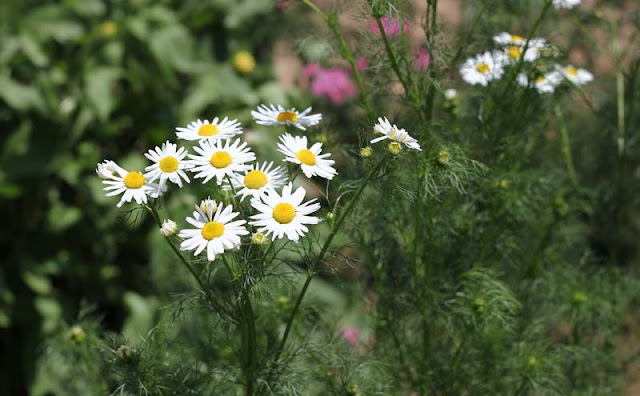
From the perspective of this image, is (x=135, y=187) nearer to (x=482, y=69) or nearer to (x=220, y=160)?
(x=220, y=160)

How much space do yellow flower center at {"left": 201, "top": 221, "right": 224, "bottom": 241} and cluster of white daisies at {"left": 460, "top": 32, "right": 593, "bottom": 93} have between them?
0.60m

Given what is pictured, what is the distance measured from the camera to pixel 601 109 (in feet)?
6.95

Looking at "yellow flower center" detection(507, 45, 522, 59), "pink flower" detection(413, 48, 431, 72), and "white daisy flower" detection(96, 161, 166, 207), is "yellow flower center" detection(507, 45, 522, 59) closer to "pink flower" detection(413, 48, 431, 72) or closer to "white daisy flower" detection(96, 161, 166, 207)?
"pink flower" detection(413, 48, 431, 72)

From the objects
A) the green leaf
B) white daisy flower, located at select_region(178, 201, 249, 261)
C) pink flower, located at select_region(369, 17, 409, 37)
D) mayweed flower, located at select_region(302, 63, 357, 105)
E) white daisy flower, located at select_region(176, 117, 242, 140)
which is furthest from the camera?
mayweed flower, located at select_region(302, 63, 357, 105)

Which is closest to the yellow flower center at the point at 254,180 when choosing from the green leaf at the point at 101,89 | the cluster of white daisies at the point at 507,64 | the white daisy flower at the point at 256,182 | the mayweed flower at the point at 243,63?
the white daisy flower at the point at 256,182

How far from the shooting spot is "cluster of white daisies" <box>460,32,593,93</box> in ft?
4.42

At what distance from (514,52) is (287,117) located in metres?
0.50

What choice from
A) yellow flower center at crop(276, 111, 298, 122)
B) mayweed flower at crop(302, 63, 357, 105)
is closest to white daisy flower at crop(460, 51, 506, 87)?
yellow flower center at crop(276, 111, 298, 122)

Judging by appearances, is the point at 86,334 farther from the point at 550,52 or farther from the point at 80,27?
the point at 80,27

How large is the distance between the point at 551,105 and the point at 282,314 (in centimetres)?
69

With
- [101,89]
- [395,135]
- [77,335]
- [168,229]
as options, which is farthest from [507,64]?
[101,89]

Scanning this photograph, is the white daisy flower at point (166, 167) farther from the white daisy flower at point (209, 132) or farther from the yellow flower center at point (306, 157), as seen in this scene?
the yellow flower center at point (306, 157)

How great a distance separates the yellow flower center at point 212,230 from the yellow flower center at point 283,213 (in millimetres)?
70

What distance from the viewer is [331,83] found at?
2502 mm
